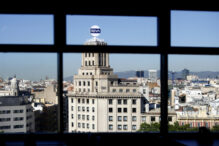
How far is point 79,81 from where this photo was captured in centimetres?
4297

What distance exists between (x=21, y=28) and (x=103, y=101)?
1699 inches

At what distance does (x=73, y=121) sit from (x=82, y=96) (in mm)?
6360

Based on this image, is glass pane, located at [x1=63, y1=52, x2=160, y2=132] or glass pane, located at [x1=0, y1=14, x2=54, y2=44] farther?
glass pane, located at [x1=63, y1=52, x2=160, y2=132]

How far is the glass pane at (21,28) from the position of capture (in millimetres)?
1867

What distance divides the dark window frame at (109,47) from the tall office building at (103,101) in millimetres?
38254

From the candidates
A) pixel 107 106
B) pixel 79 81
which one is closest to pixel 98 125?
pixel 107 106

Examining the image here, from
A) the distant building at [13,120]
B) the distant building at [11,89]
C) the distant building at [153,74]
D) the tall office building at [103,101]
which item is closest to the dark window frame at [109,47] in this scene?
the distant building at [13,120]

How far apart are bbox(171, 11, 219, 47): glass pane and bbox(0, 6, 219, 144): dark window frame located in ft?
0.27

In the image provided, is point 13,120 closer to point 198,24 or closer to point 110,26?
point 110,26

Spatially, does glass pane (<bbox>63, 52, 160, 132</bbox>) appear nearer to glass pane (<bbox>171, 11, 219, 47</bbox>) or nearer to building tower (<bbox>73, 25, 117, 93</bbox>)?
building tower (<bbox>73, 25, 117, 93</bbox>)

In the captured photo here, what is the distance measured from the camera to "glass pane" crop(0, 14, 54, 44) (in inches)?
73.5

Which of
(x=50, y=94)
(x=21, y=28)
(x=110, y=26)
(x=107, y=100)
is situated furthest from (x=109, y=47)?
(x=107, y=100)

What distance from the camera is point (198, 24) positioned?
2.72 m

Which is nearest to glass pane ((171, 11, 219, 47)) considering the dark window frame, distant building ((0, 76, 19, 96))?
the dark window frame
